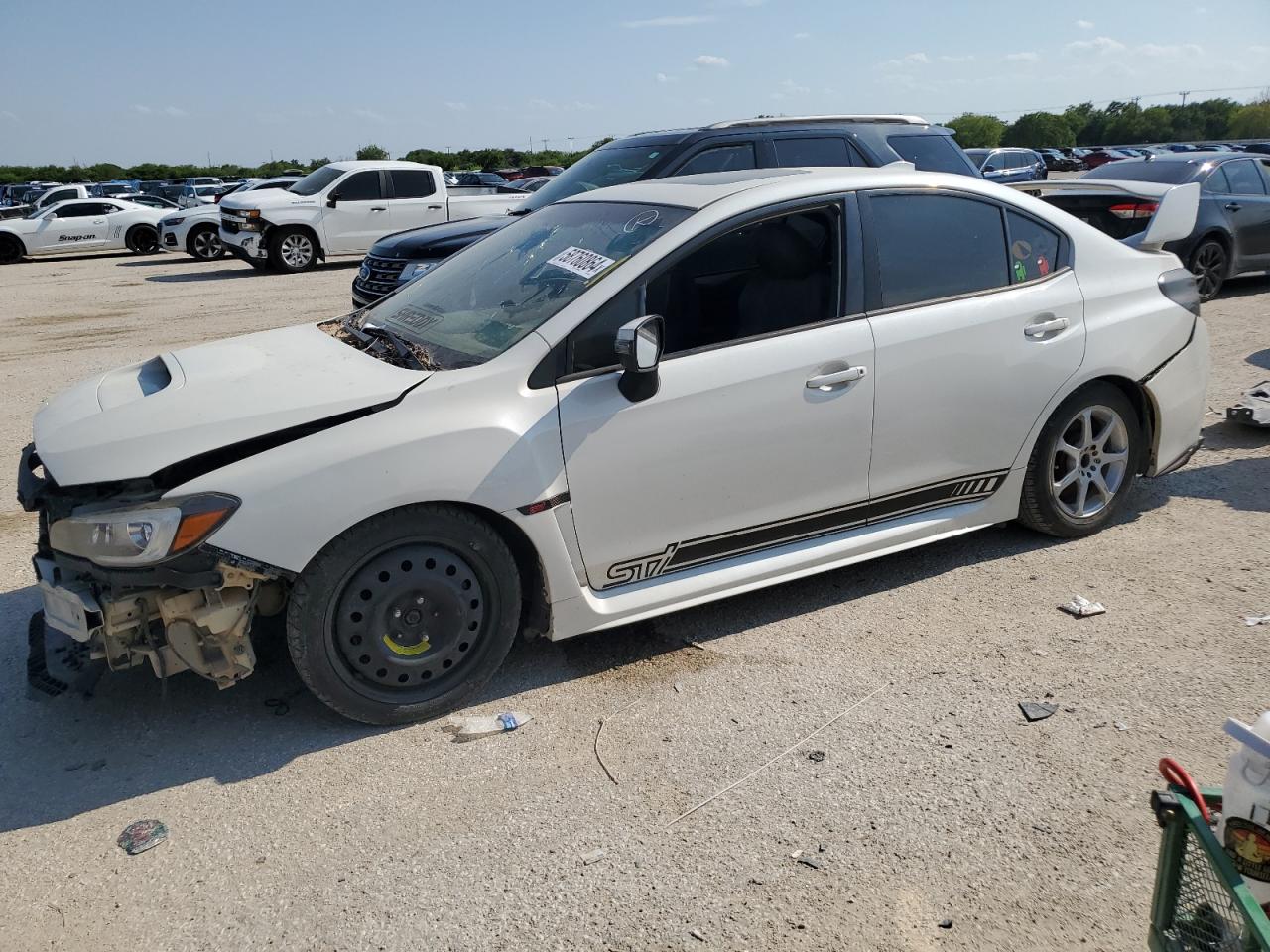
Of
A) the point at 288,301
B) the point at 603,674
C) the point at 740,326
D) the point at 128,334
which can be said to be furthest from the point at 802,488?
the point at 288,301

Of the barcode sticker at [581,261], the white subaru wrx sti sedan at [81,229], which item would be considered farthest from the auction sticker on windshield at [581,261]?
the white subaru wrx sti sedan at [81,229]

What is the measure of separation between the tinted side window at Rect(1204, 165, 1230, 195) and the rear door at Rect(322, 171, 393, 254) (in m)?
13.1

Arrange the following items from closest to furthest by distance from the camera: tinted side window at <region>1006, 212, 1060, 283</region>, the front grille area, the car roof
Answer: the car roof → tinted side window at <region>1006, 212, 1060, 283</region> → the front grille area

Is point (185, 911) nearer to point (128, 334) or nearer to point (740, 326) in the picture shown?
point (740, 326)

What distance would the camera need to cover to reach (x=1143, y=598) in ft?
14.6

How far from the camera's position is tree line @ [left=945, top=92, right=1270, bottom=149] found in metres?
75.6

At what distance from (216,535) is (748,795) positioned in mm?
1805

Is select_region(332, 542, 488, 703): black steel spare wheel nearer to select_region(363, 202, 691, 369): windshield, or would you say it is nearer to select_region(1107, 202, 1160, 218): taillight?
select_region(363, 202, 691, 369): windshield

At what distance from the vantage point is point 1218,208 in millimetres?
11398

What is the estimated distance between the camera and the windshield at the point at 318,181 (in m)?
18.9

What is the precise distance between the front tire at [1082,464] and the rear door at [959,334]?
20 cm

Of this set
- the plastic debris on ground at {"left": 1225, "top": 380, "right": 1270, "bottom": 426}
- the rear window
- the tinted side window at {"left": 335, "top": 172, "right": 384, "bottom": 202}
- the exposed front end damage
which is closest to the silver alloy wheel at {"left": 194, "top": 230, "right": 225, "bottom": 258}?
the tinted side window at {"left": 335, "top": 172, "right": 384, "bottom": 202}

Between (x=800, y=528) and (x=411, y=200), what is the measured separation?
1633 centimetres

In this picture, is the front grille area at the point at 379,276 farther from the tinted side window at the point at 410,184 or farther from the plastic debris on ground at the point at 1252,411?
the tinted side window at the point at 410,184
